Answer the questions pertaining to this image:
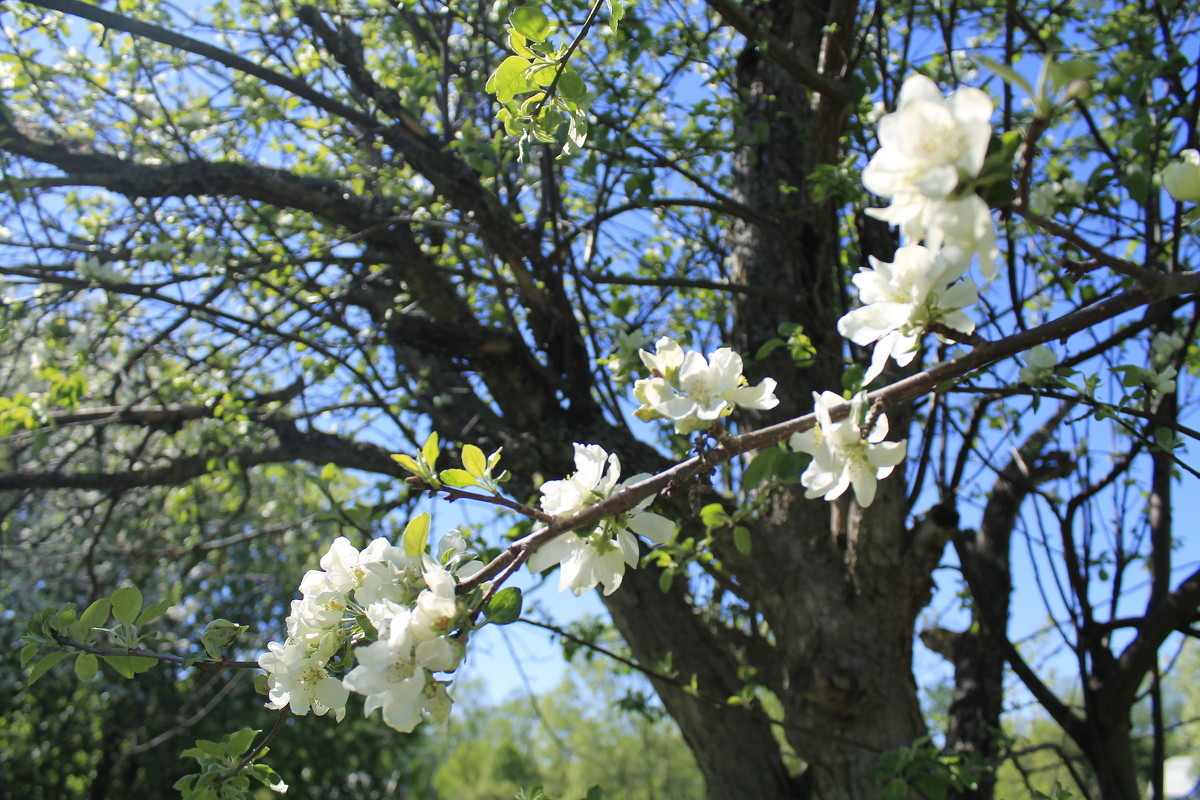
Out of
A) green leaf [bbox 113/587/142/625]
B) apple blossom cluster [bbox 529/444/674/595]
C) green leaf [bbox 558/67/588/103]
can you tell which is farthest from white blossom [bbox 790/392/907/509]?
green leaf [bbox 113/587/142/625]

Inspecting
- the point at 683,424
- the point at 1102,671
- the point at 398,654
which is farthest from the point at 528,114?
the point at 1102,671

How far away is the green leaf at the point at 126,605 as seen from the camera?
1.17m

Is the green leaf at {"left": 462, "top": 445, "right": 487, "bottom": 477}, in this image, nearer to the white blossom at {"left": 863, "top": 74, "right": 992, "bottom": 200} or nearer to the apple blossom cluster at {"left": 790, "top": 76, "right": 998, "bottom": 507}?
the apple blossom cluster at {"left": 790, "top": 76, "right": 998, "bottom": 507}

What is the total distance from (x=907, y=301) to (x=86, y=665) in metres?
1.25

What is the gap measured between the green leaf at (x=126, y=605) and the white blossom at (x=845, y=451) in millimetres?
976

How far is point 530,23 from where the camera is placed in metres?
1.12

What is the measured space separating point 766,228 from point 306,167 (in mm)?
2411

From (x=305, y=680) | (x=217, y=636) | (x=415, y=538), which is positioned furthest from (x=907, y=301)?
(x=217, y=636)

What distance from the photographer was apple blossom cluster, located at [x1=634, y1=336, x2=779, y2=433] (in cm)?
100

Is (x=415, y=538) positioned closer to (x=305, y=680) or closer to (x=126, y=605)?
(x=305, y=680)

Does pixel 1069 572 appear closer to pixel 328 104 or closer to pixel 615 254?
pixel 615 254

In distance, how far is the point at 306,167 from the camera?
4.11 meters

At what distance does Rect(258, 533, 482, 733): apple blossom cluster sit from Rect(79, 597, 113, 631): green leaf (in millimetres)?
255

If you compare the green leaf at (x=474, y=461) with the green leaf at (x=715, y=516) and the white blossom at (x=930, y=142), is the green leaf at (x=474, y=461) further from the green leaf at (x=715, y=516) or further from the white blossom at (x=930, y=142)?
the green leaf at (x=715, y=516)
